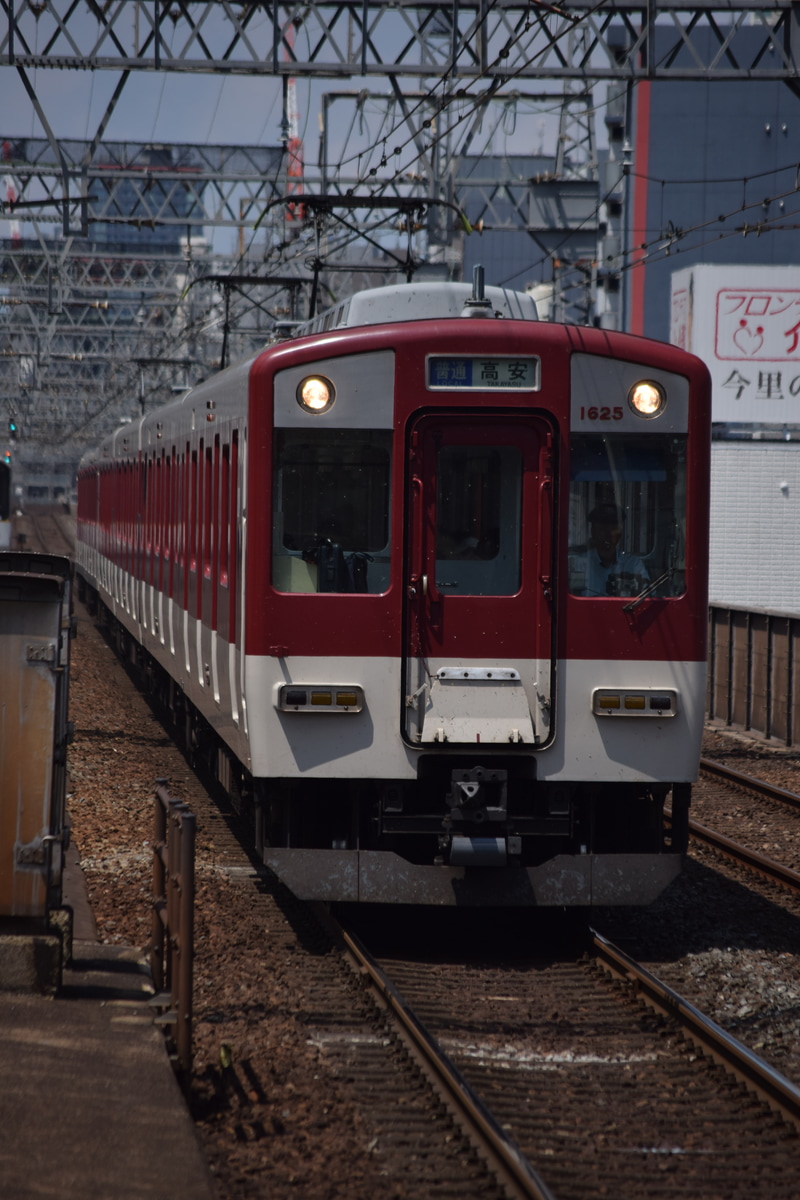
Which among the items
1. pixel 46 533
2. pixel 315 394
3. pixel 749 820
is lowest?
pixel 749 820

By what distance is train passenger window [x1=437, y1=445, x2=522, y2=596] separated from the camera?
715cm

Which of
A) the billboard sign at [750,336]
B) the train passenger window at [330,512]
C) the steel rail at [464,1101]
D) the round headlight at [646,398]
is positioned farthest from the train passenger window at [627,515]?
the billboard sign at [750,336]

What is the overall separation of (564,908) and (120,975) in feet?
8.77

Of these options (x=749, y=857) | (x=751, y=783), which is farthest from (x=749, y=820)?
(x=749, y=857)

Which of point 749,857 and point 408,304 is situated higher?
point 408,304

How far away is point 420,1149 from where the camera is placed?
15.7 ft

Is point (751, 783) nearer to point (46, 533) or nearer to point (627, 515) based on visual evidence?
point (627, 515)

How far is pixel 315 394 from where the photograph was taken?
23.5 ft

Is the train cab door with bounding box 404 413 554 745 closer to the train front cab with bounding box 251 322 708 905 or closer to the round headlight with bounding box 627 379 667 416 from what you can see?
the train front cab with bounding box 251 322 708 905

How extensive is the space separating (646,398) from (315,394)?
1.56 meters

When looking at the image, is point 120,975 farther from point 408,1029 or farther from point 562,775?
point 562,775

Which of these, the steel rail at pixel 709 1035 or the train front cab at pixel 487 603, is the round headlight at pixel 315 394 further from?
the steel rail at pixel 709 1035

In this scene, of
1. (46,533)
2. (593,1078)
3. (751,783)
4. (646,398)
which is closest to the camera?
(593,1078)

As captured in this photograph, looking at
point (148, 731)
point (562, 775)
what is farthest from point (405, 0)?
point (562, 775)
